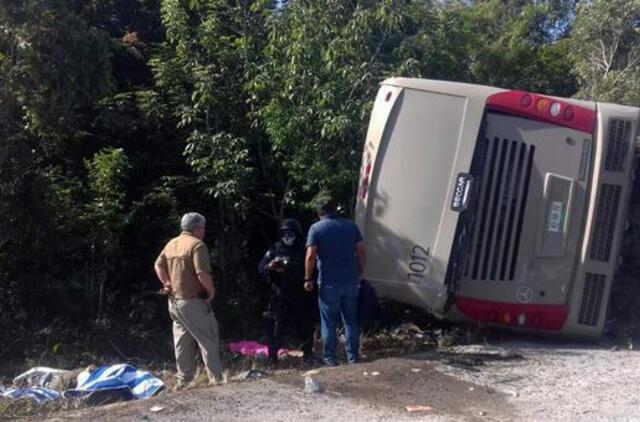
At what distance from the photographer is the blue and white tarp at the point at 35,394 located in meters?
7.53

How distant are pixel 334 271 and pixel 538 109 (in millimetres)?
2462

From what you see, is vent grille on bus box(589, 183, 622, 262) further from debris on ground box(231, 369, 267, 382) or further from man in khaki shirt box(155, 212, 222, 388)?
man in khaki shirt box(155, 212, 222, 388)

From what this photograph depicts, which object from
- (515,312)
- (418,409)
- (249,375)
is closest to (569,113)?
(515,312)

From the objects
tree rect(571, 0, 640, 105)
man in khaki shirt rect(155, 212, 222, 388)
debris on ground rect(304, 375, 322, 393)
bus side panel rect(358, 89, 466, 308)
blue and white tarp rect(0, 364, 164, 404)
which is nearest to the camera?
debris on ground rect(304, 375, 322, 393)

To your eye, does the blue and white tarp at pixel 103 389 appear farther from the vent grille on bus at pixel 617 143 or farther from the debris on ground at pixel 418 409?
the vent grille on bus at pixel 617 143

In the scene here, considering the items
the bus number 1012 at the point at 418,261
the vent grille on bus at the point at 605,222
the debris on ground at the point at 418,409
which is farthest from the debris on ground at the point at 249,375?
the vent grille on bus at the point at 605,222

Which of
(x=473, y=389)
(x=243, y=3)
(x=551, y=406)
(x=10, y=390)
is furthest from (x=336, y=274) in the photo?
(x=243, y=3)

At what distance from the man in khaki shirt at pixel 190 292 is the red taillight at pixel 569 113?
3.53 meters

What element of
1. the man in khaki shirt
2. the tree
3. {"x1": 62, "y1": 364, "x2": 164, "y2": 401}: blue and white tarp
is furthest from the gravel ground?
the tree

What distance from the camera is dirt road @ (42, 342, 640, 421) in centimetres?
662

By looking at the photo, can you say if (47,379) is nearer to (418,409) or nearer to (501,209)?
(418,409)

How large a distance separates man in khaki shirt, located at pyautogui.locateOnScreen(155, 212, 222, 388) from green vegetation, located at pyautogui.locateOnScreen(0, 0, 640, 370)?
234 centimetres

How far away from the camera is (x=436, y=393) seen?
7.28 meters

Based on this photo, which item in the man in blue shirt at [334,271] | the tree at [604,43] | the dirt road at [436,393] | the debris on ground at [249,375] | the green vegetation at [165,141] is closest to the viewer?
the dirt road at [436,393]
